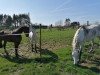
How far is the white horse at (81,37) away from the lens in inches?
403

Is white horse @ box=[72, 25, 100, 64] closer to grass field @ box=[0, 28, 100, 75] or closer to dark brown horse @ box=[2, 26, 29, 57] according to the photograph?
grass field @ box=[0, 28, 100, 75]

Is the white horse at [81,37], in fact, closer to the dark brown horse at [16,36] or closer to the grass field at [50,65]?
the grass field at [50,65]

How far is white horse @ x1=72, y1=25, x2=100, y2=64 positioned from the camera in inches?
403

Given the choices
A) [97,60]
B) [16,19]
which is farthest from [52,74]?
[16,19]

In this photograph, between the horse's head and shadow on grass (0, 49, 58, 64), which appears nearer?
the horse's head

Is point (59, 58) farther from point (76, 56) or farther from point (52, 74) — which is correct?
point (52, 74)

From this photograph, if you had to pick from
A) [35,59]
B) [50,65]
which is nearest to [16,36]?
[35,59]

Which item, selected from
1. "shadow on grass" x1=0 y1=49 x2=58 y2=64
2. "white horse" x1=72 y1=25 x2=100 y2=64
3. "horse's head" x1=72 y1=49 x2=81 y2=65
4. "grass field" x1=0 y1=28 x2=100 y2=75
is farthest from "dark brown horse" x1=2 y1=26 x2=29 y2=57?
"horse's head" x1=72 y1=49 x2=81 y2=65

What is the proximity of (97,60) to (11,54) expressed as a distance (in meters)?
4.71

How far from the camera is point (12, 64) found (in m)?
10.6

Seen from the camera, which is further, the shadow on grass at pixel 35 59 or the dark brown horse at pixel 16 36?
the dark brown horse at pixel 16 36

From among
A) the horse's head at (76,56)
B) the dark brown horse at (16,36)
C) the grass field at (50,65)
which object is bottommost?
the grass field at (50,65)

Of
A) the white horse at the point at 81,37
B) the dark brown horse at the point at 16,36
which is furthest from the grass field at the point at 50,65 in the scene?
the dark brown horse at the point at 16,36

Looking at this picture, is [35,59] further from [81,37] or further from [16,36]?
[81,37]
